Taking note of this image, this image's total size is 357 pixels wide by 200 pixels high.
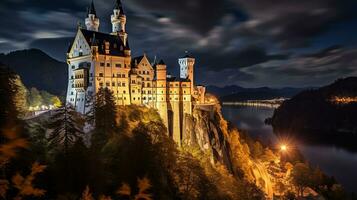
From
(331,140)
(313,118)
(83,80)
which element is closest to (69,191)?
(83,80)

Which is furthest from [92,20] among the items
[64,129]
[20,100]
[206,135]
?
[64,129]

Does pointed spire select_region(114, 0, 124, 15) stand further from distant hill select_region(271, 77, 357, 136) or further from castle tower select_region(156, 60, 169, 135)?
distant hill select_region(271, 77, 357, 136)

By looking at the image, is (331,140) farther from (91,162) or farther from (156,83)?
(91,162)

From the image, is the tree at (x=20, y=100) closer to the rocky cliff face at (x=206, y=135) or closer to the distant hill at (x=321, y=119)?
the rocky cliff face at (x=206, y=135)

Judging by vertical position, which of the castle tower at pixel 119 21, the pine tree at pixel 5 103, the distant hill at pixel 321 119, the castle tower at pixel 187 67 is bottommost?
the distant hill at pixel 321 119

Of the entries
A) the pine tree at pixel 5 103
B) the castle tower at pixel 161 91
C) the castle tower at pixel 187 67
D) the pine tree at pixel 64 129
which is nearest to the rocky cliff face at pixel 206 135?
the castle tower at pixel 161 91

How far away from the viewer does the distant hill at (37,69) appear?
6211 inches

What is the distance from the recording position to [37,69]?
172 m

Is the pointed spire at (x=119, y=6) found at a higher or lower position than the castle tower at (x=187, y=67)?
higher

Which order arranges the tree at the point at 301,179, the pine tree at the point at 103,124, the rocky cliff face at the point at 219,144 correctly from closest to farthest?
the pine tree at the point at 103,124 < the rocky cliff face at the point at 219,144 < the tree at the point at 301,179

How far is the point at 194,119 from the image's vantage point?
6075 cm

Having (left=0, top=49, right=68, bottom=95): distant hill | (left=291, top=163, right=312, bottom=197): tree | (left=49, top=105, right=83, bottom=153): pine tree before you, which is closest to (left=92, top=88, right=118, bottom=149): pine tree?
(left=49, top=105, right=83, bottom=153): pine tree

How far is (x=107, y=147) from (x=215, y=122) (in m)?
39.2

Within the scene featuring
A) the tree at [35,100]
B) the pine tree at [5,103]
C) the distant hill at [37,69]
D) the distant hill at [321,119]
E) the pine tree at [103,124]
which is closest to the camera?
the pine tree at [5,103]
